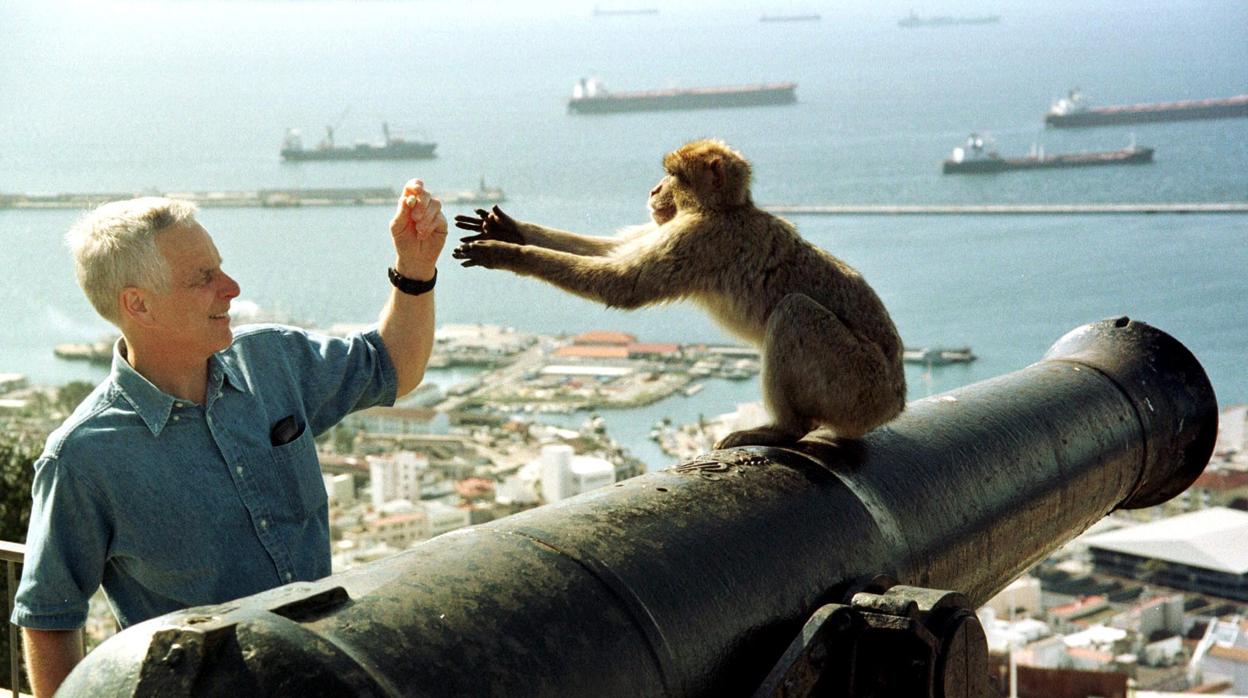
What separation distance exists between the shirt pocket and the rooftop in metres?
19.2

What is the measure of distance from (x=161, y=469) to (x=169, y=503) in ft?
0.12

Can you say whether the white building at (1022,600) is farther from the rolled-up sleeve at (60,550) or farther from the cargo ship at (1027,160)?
the cargo ship at (1027,160)

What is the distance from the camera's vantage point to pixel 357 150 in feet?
168

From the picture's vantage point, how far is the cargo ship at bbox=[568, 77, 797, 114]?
64.3 meters

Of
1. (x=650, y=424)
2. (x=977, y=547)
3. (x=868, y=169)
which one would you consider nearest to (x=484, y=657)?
(x=977, y=547)

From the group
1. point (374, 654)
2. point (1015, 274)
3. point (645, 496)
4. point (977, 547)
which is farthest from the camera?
point (1015, 274)

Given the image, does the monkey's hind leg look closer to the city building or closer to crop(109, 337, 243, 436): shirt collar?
crop(109, 337, 243, 436): shirt collar

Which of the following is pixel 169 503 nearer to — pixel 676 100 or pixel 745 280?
pixel 745 280

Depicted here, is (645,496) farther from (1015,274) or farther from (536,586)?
(1015,274)

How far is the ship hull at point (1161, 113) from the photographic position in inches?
2180

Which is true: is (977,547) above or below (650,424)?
above

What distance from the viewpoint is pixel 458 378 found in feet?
113

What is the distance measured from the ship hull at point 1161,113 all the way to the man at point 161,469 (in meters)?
57.3

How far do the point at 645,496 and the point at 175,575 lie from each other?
19.3 inches
